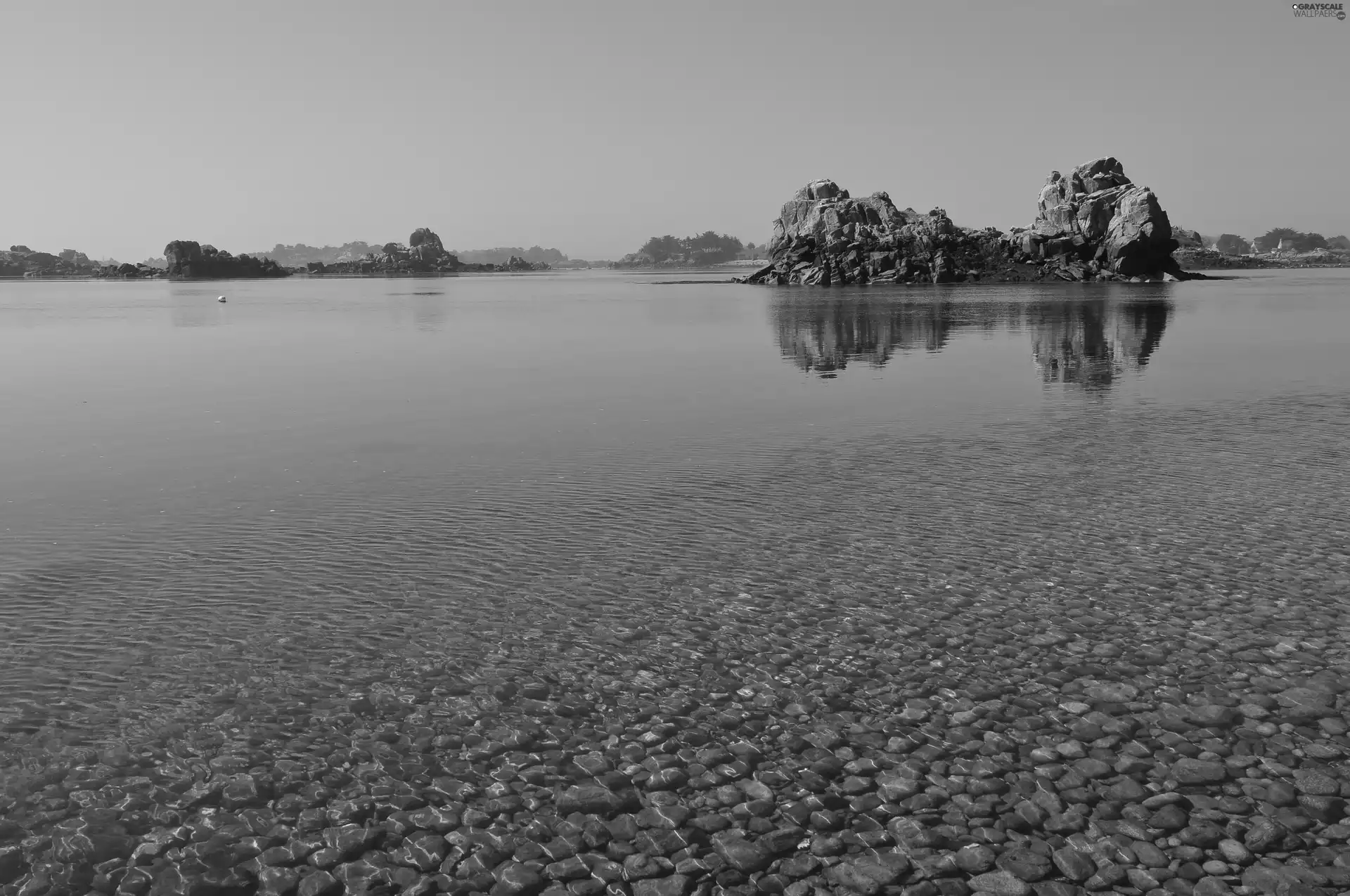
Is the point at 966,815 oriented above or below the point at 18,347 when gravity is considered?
below

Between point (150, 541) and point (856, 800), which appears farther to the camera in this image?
point (150, 541)

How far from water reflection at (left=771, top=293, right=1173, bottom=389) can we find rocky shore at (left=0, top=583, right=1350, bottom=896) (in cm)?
2807

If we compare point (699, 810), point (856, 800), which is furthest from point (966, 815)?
point (699, 810)

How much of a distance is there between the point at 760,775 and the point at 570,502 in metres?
10.6

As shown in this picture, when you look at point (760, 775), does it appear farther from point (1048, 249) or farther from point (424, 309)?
point (1048, 249)

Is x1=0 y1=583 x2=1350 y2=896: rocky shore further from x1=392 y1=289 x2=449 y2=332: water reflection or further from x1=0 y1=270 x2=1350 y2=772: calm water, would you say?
x1=392 y1=289 x2=449 y2=332: water reflection

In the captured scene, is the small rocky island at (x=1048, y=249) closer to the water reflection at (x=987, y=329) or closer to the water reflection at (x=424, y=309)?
the water reflection at (x=987, y=329)

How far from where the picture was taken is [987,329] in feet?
220

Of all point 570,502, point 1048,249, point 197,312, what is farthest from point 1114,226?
point 570,502

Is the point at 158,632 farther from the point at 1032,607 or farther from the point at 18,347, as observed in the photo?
the point at 18,347

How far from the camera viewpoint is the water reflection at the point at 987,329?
44969 mm

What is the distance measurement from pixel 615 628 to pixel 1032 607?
611 cm

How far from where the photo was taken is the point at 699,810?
8.48 metres

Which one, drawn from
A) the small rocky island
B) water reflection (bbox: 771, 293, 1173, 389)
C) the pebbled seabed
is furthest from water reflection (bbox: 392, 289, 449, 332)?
the small rocky island
